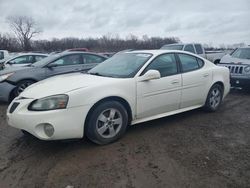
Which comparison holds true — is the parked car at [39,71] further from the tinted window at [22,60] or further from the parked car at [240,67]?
the tinted window at [22,60]

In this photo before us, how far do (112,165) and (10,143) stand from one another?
192 cm

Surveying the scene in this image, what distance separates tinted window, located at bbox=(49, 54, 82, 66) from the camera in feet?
25.1

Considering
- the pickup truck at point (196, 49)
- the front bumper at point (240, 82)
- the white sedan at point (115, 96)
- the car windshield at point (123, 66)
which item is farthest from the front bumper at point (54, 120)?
the pickup truck at point (196, 49)

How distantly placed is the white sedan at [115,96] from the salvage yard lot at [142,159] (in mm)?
321

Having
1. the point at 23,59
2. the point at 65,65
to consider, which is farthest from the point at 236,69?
the point at 23,59

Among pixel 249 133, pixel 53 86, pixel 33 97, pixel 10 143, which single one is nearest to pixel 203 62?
pixel 249 133

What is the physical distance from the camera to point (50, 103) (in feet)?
11.7

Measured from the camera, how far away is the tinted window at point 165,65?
4613 millimetres

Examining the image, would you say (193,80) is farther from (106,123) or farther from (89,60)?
(89,60)

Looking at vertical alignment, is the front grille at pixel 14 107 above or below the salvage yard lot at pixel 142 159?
above

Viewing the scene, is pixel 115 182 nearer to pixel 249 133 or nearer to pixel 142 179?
pixel 142 179

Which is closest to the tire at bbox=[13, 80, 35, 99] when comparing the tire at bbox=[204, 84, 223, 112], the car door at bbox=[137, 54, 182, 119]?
the car door at bbox=[137, 54, 182, 119]

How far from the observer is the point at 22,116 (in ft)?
11.7

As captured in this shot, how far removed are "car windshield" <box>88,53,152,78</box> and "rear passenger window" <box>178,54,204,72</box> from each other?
790mm
